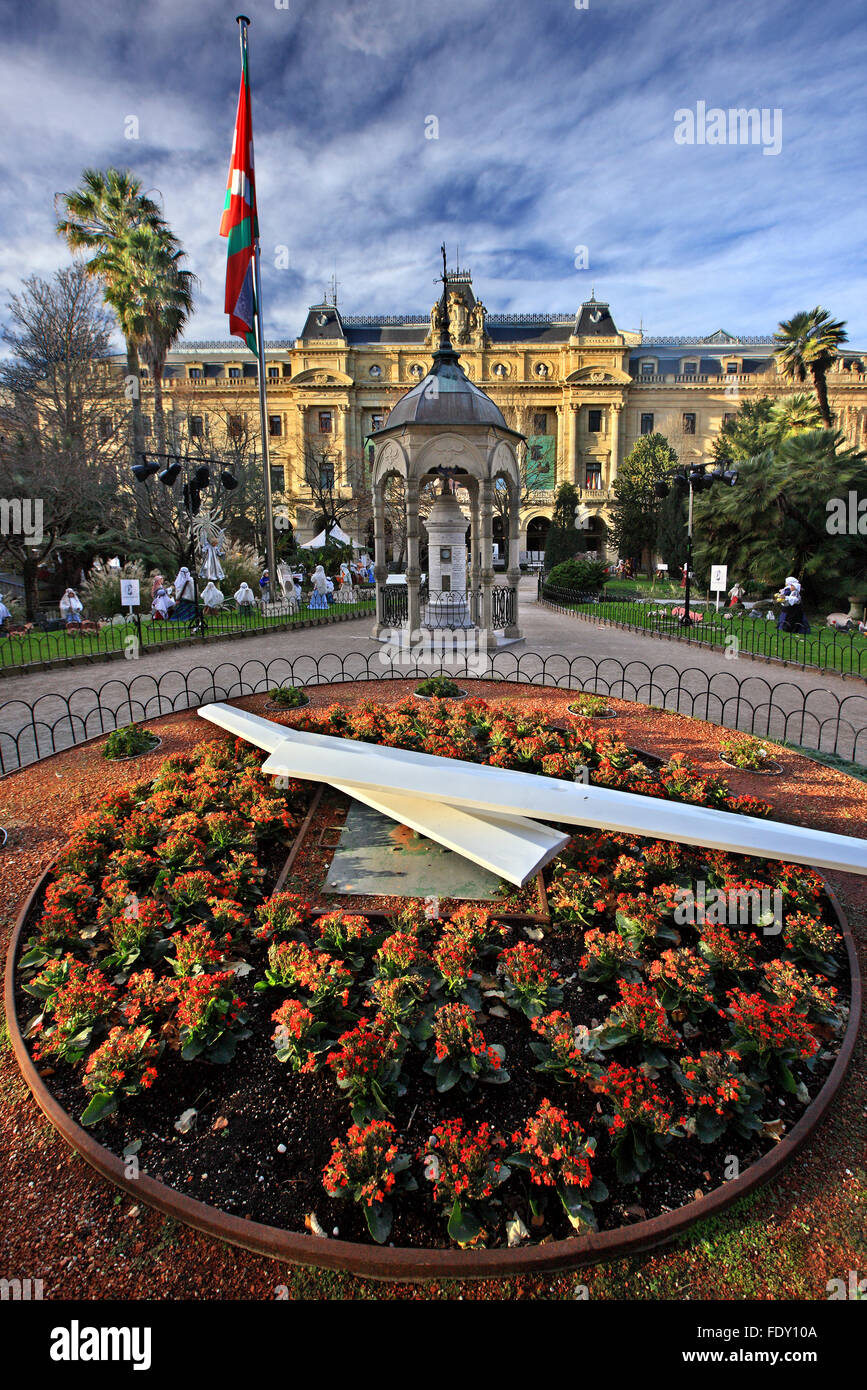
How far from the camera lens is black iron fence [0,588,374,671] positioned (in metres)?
14.3

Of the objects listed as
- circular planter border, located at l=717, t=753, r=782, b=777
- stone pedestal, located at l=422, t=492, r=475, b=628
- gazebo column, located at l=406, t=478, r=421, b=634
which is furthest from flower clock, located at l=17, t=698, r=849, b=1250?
stone pedestal, located at l=422, t=492, r=475, b=628

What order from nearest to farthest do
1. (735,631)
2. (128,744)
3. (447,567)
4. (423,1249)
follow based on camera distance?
1. (423,1249)
2. (128,744)
3. (447,567)
4. (735,631)

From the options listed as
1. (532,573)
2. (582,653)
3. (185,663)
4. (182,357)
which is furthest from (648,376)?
(185,663)

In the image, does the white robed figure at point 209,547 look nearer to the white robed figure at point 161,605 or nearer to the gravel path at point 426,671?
the white robed figure at point 161,605

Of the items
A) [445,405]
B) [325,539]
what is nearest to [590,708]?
[445,405]

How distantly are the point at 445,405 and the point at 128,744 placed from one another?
32.8 feet

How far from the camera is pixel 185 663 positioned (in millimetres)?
13953

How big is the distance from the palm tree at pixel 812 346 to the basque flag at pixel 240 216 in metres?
26.1

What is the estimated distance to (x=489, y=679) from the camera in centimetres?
1130

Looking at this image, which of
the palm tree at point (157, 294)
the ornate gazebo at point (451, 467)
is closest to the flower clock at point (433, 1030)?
the ornate gazebo at point (451, 467)

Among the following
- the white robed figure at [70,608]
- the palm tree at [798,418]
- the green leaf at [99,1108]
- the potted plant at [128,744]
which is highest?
the palm tree at [798,418]

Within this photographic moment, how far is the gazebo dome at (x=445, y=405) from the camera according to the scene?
14008 mm

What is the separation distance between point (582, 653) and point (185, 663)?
8296mm

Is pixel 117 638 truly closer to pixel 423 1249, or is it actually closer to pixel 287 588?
pixel 287 588
